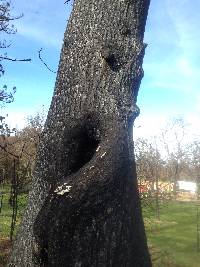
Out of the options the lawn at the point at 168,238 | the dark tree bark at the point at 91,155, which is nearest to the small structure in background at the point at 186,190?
the lawn at the point at 168,238

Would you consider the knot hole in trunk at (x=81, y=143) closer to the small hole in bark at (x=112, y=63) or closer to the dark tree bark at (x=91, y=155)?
the dark tree bark at (x=91, y=155)

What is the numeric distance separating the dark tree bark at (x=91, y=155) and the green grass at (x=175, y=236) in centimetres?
1539

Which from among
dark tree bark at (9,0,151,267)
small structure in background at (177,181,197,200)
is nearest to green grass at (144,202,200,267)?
dark tree bark at (9,0,151,267)

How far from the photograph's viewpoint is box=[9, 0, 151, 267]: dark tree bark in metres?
3.14

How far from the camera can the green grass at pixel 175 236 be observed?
19.6m

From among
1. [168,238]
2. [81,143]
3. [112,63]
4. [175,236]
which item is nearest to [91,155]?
[81,143]

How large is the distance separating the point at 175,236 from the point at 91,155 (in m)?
23.2

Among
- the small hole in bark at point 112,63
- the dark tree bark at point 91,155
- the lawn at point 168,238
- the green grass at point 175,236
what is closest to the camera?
the dark tree bark at point 91,155

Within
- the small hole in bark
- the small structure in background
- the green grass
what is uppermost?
the small structure in background

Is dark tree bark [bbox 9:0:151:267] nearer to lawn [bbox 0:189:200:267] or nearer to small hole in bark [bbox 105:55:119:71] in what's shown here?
small hole in bark [bbox 105:55:119:71]

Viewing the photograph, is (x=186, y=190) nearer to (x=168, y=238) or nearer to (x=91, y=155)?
(x=168, y=238)

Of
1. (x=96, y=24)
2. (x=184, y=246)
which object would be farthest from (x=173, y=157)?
(x=96, y=24)

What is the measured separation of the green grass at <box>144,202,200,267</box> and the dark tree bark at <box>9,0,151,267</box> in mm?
15386

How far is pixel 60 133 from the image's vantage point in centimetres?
361
